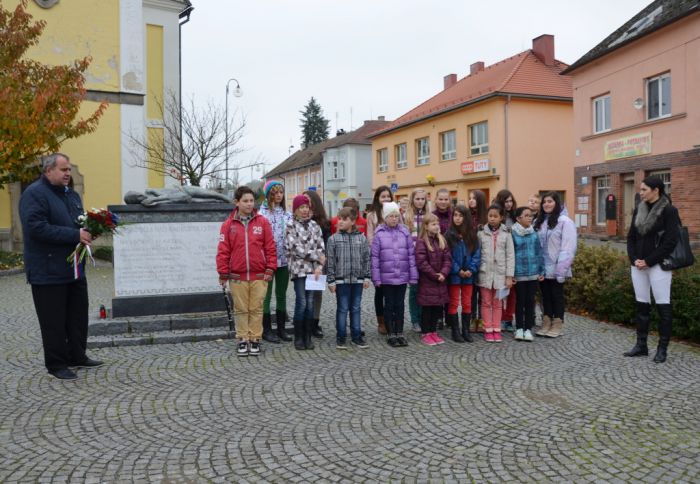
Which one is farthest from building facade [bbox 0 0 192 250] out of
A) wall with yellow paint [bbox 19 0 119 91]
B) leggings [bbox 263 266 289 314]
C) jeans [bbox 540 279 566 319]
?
jeans [bbox 540 279 566 319]

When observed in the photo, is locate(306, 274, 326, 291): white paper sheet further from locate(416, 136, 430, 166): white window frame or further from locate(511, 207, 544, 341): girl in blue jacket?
locate(416, 136, 430, 166): white window frame

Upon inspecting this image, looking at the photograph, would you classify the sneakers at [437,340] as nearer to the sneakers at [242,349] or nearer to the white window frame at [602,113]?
the sneakers at [242,349]

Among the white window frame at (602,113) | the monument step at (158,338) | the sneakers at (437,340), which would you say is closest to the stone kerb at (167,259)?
the monument step at (158,338)

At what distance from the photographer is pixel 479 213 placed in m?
7.54

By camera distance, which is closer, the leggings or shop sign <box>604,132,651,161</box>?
the leggings

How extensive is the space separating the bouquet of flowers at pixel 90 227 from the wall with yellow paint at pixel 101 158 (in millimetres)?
14943

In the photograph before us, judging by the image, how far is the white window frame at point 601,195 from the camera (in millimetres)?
23425

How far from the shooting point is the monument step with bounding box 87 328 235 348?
269 inches

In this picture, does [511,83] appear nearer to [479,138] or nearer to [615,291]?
[479,138]

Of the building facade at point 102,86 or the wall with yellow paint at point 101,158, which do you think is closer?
the building facade at point 102,86

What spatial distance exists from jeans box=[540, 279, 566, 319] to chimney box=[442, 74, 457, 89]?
33.8 metres

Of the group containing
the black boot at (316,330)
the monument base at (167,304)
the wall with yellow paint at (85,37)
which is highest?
the wall with yellow paint at (85,37)

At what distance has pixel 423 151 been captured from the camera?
36.5 meters

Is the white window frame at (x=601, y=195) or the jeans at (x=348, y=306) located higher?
the white window frame at (x=601, y=195)
